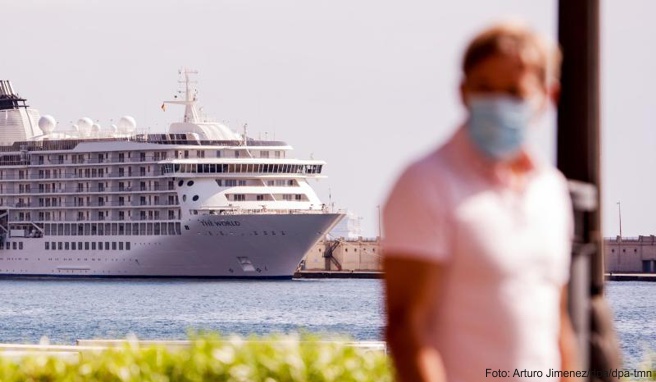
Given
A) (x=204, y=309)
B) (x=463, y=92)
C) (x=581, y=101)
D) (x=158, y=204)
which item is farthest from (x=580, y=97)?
(x=158, y=204)

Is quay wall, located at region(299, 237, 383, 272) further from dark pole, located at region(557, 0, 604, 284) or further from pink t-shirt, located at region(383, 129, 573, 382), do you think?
pink t-shirt, located at region(383, 129, 573, 382)

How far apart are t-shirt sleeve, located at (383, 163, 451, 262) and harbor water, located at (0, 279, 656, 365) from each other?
2767 centimetres

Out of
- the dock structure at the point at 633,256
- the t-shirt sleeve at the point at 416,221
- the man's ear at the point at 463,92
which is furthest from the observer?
the dock structure at the point at 633,256

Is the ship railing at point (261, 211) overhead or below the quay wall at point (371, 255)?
overhead

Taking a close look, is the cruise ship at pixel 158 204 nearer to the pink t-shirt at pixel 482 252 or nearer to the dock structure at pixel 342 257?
the dock structure at pixel 342 257

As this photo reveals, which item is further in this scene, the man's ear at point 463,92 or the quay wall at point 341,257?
the quay wall at point 341,257

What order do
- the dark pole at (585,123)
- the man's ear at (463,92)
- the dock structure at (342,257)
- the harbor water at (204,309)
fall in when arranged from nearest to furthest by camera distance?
the man's ear at (463,92)
the dark pole at (585,123)
the harbor water at (204,309)
the dock structure at (342,257)

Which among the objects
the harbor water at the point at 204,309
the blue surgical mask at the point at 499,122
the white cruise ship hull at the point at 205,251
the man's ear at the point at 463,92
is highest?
the man's ear at the point at 463,92

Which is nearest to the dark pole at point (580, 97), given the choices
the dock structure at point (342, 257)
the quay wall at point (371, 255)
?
the quay wall at point (371, 255)

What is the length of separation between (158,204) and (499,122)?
80.3 m

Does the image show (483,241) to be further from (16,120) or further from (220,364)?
(16,120)

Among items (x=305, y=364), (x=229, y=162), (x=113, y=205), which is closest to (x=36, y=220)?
(x=113, y=205)

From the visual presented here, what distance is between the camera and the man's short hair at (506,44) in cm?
368

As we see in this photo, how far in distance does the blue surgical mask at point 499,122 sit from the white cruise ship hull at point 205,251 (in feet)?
241
